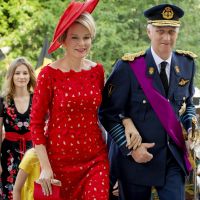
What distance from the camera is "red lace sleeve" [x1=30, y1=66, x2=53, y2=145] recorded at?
14.5ft

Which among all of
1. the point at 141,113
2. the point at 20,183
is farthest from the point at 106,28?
the point at 141,113

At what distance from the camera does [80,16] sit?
14.6 ft

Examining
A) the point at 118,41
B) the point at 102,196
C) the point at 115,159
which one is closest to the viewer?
the point at 102,196

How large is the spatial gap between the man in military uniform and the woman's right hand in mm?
518

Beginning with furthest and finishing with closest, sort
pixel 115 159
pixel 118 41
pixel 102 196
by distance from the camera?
pixel 118 41 < pixel 115 159 < pixel 102 196

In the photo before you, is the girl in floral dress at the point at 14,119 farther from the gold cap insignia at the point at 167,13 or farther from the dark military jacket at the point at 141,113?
the gold cap insignia at the point at 167,13

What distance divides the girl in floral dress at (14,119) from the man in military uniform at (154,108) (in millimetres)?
2229

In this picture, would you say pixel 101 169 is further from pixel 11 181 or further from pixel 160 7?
pixel 11 181

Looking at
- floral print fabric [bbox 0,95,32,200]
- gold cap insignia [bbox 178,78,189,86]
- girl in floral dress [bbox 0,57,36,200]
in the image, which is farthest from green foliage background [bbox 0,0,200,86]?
gold cap insignia [bbox 178,78,189,86]

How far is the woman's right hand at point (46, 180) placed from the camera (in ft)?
14.4

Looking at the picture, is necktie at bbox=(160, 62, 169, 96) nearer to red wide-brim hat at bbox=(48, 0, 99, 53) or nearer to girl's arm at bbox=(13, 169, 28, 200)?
red wide-brim hat at bbox=(48, 0, 99, 53)

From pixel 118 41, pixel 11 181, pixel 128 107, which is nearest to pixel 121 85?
pixel 128 107

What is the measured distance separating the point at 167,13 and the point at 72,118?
96 centimetres

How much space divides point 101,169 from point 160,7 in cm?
118
